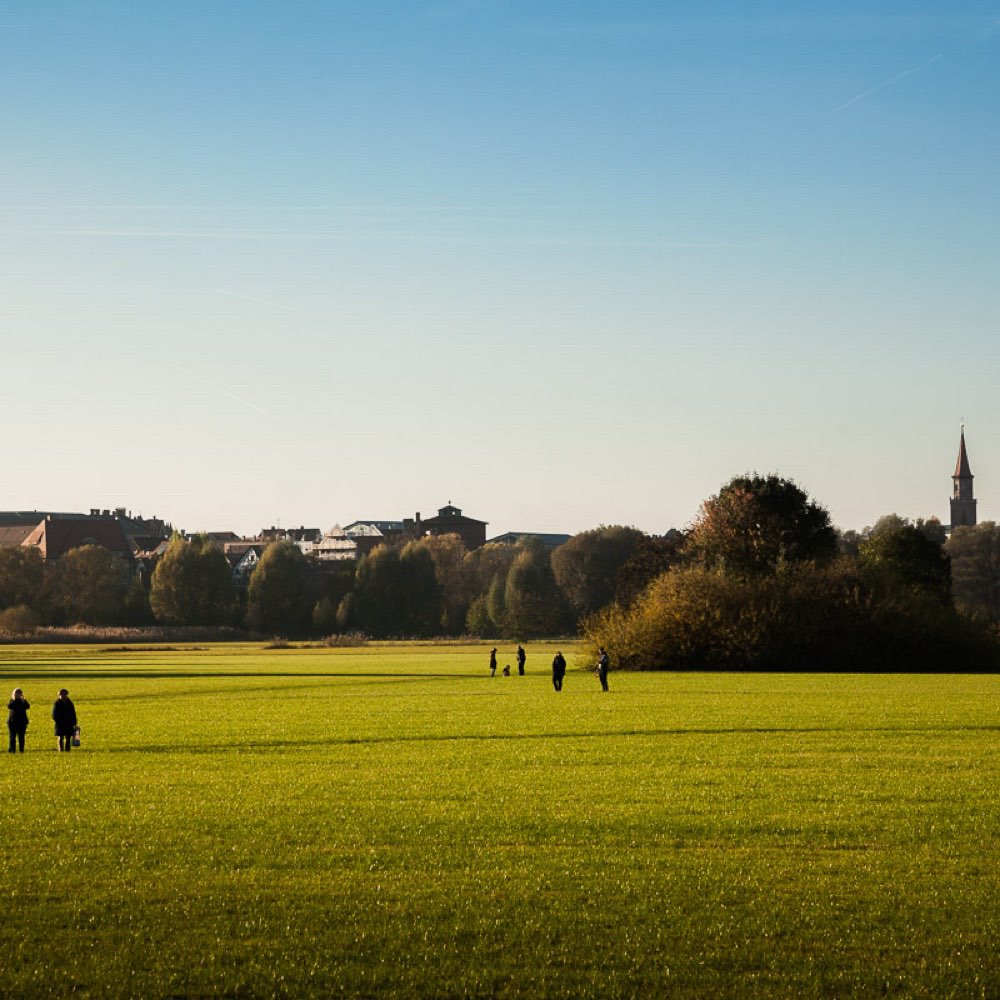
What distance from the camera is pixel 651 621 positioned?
79125 millimetres

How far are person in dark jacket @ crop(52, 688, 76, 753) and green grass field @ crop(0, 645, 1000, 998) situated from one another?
56 centimetres

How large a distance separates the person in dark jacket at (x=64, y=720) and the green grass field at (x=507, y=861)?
Answer: 56 centimetres

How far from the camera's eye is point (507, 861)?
17.7 m

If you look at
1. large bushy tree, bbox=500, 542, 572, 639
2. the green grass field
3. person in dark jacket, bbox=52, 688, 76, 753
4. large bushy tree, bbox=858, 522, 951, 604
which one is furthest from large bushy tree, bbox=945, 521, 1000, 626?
person in dark jacket, bbox=52, 688, 76, 753

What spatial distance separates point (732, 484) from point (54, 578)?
9205cm

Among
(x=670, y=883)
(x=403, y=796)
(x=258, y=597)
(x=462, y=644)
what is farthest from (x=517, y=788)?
(x=258, y=597)

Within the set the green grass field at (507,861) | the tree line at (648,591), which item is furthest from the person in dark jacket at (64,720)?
the tree line at (648,591)

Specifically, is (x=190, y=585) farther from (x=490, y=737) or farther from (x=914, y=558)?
(x=490, y=737)

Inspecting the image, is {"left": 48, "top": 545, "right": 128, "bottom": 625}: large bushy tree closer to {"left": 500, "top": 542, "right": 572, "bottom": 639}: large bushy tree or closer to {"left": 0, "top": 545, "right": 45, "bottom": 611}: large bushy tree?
{"left": 0, "top": 545, "right": 45, "bottom": 611}: large bushy tree

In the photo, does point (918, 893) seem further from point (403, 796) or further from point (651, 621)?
A: point (651, 621)

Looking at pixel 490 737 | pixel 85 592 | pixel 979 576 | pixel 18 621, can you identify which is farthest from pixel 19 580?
pixel 490 737

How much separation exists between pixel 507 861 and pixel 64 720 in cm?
1845

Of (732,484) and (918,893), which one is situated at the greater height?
(732,484)

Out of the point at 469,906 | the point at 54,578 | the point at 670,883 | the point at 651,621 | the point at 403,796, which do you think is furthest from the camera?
the point at 54,578
